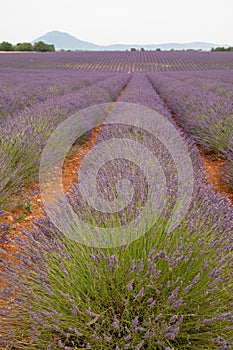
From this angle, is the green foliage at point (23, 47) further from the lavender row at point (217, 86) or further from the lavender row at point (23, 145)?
the lavender row at point (23, 145)

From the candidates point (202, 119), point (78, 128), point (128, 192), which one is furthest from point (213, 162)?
point (128, 192)

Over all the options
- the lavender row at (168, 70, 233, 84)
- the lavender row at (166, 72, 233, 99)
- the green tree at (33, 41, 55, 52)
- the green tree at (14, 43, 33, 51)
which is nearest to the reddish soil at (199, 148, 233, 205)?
the lavender row at (166, 72, 233, 99)

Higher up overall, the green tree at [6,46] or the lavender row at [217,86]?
the green tree at [6,46]

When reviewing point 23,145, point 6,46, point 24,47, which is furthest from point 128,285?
point 24,47

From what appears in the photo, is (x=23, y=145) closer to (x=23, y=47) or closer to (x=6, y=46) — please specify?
(x=6, y=46)

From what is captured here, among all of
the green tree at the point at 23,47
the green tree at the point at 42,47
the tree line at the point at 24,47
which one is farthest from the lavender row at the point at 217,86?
the green tree at the point at 42,47

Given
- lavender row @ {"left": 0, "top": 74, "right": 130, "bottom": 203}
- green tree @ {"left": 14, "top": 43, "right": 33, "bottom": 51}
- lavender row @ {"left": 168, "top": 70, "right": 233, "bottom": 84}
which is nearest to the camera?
lavender row @ {"left": 0, "top": 74, "right": 130, "bottom": 203}

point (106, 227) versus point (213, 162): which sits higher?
point (213, 162)

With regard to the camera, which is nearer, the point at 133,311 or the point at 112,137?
the point at 133,311

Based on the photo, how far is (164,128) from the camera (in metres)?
4.14

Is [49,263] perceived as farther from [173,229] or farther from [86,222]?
[173,229]

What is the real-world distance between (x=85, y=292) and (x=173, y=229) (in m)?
0.50

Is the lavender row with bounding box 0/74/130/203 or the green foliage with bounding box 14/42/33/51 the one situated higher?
the green foliage with bounding box 14/42/33/51

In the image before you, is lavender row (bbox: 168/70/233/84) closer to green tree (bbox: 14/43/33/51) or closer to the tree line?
the tree line
